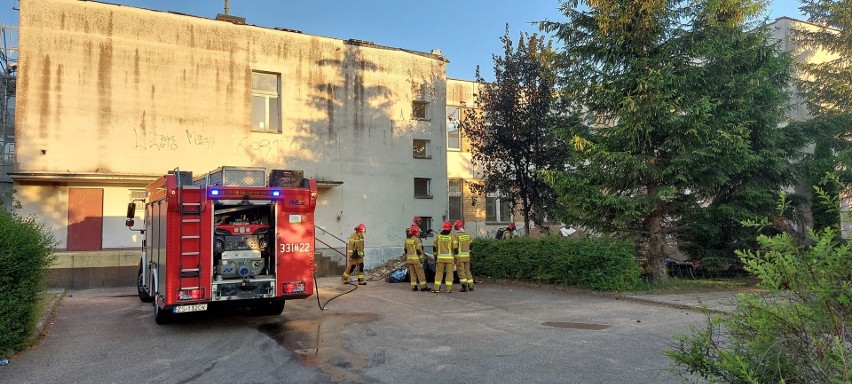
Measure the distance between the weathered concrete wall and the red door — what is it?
0.25 m

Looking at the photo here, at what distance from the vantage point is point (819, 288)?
2756 mm

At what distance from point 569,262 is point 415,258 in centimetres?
386

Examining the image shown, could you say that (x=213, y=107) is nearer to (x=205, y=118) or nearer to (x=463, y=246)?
(x=205, y=118)

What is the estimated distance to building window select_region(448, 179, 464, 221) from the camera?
2409 cm

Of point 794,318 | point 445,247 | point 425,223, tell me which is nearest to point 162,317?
point 445,247

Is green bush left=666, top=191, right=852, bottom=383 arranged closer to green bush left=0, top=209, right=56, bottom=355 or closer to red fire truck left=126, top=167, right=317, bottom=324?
red fire truck left=126, top=167, right=317, bottom=324

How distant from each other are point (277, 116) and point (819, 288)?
17.9 m

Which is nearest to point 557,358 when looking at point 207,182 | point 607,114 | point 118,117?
point 207,182

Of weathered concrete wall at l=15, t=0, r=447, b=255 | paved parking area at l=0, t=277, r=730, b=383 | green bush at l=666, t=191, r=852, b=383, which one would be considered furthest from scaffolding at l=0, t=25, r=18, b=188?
green bush at l=666, t=191, r=852, b=383

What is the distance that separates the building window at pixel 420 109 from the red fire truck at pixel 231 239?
1202 centimetres

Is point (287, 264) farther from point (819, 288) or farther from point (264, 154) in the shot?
point (264, 154)

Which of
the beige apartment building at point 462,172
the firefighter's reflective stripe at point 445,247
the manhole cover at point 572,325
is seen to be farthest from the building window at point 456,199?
the manhole cover at point 572,325

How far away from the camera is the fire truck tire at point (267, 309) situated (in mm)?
10292

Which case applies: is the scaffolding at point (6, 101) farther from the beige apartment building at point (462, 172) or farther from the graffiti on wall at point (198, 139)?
the beige apartment building at point (462, 172)
